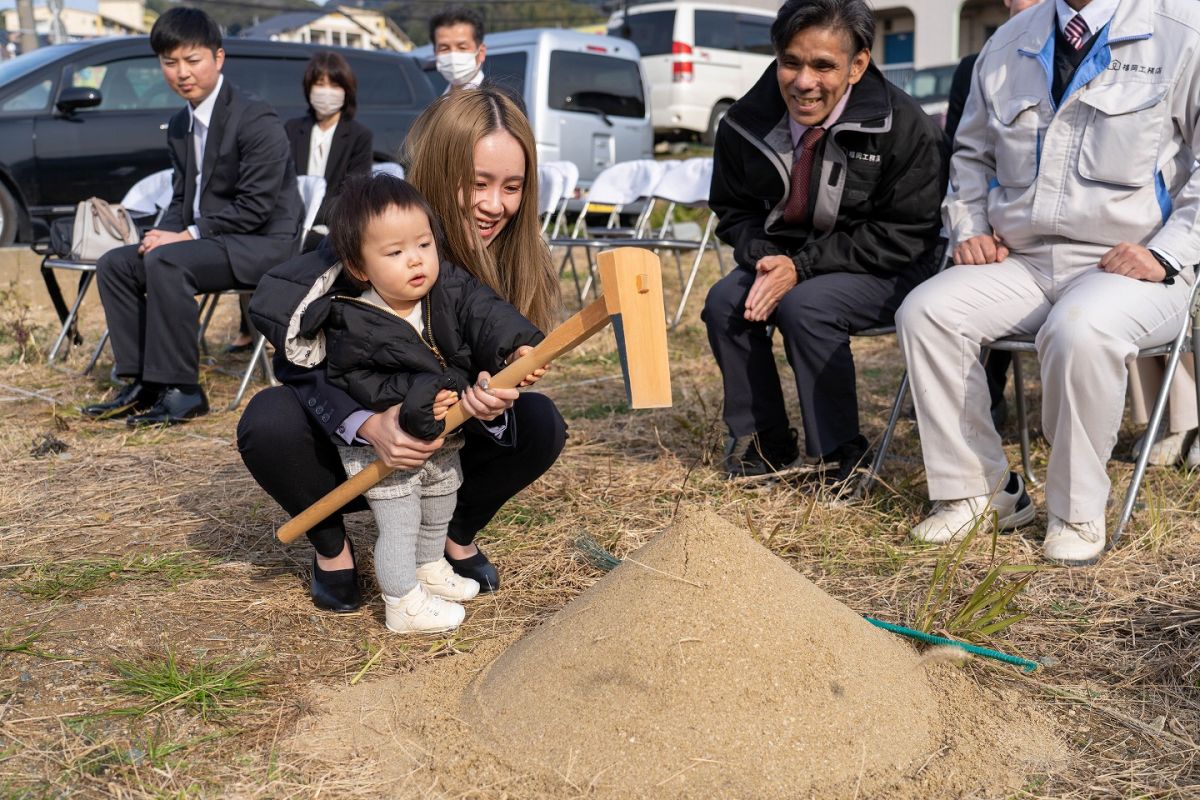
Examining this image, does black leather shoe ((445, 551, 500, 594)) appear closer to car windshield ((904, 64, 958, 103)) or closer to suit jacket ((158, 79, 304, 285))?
suit jacket ((158, 79, 304, 285))

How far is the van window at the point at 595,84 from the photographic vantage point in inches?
460

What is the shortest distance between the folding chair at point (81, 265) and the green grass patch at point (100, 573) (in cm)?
290

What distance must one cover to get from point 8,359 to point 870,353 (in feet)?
15.0

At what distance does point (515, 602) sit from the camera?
117 inches

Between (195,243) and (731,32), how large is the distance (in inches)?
507

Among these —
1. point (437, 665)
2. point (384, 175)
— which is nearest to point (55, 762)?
point (437, 665)

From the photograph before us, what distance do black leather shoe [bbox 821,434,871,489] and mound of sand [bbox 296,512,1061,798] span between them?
1454 mm

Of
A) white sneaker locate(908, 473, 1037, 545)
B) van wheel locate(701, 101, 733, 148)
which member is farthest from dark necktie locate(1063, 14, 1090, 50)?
van wheel locate(701, 101, 733, 148)

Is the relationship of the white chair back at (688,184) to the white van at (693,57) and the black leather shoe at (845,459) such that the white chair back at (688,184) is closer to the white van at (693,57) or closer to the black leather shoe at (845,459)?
the black leather shoe at (845,459)

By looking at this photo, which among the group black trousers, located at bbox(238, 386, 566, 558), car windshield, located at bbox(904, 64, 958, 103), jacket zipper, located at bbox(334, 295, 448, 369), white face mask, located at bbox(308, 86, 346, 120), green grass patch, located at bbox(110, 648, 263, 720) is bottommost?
car windshield, located at bbox(904, 64, 958, 103)

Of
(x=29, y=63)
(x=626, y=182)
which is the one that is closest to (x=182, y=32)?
(x=29, y=63)

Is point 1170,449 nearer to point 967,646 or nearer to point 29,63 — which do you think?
Answer: point 967,646

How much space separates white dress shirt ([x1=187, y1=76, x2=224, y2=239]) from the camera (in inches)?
202

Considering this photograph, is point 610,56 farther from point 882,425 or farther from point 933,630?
point 933,630
